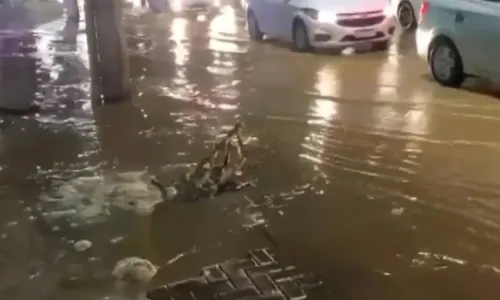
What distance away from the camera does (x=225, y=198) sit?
23.7ft

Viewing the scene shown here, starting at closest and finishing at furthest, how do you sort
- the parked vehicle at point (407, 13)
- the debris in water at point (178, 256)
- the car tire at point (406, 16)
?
the debris in water at point (178, 256)
the parked vehicle at point (407, 13)
the car tire at point (406, 16)

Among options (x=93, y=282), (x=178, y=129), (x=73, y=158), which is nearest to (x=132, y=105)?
(x=178, y=129)

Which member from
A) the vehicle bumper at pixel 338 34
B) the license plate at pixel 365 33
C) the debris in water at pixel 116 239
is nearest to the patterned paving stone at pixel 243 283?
the debris in water at pixel 116 239

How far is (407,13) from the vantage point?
745 inches

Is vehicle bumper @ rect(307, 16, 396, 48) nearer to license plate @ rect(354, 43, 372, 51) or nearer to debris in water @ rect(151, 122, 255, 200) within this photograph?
license plate @ rect(354, 43, 372, 51)

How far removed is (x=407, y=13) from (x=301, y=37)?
4.52 m

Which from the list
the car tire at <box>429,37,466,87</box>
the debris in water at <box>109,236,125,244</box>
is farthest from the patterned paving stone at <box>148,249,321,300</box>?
the car tire at <box>429,37,466,87</box>

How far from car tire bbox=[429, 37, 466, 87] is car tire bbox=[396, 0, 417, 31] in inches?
278

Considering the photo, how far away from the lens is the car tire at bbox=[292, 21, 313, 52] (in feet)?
50.5

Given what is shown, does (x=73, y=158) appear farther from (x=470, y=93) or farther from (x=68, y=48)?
(x=68, y=48)

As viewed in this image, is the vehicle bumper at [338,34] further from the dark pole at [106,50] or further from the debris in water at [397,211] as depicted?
the debris in water at [397,211]

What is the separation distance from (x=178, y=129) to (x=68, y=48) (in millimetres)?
7930

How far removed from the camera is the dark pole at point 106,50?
11.3 metres

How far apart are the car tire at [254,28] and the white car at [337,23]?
59.9 inches
